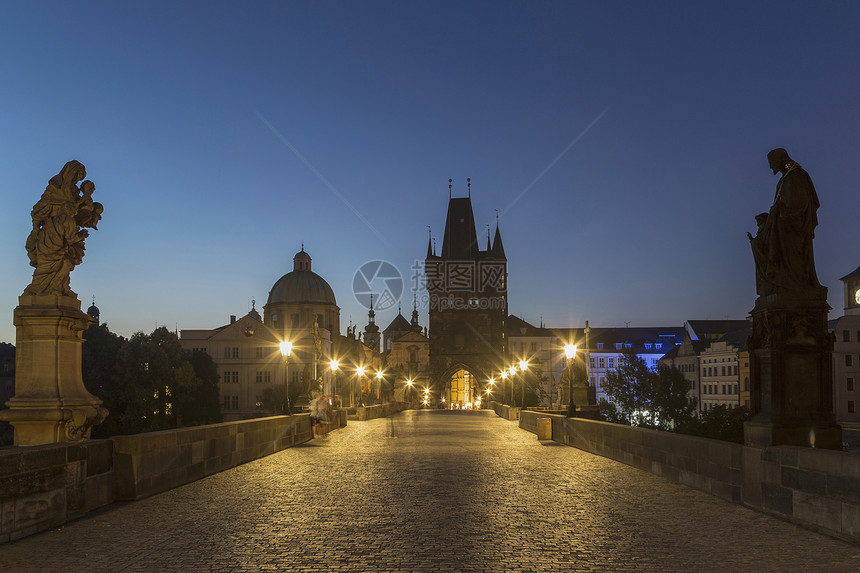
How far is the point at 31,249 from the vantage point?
1035cm

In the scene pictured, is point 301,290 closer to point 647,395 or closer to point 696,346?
point 647,395

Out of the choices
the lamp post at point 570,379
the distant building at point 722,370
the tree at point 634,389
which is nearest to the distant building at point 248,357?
the tree at point 634,389

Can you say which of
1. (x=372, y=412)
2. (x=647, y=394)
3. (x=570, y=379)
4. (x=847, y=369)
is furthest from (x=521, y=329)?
(x=570, y=379)

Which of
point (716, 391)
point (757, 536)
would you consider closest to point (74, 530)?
point (757, 536)

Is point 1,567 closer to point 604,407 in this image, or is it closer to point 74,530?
point 74,530

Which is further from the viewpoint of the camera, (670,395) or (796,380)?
(670,395)

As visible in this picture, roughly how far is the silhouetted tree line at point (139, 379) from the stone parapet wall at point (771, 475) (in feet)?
190

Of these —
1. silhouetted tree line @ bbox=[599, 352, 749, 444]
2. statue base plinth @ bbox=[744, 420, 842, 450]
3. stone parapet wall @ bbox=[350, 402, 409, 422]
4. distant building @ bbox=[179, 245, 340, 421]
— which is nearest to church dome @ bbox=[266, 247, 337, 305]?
distant building @ bbox=[179, 245, 340, 421]

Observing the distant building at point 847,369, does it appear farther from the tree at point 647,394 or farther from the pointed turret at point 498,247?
the pointed turret at point 498,247

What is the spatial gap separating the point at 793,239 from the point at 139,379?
67.0 metres

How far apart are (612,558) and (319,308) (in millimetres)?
106325

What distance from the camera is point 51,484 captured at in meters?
8.45

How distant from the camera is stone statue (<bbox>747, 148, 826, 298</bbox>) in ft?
32.0

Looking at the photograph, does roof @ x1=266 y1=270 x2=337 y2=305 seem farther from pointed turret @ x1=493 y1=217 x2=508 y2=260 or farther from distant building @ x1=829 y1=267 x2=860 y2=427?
distant building @ x1=829 y1=267 x2=860 y2=427
